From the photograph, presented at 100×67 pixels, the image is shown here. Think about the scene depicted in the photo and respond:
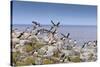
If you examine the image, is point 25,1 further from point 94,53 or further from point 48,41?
point 94,53

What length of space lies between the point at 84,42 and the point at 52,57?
37cm

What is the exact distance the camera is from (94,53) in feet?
6.49

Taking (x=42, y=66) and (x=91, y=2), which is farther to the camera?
(x=91, y=2)

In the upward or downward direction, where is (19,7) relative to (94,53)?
upward

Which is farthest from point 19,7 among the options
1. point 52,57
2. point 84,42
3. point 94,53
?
point 94,53

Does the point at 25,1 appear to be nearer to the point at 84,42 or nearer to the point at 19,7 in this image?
the point at 19,7

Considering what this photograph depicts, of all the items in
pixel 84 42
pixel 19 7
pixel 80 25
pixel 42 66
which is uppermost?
pixel 19 7

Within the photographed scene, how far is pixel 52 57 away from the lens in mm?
1836

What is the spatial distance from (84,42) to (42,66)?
0.49m
